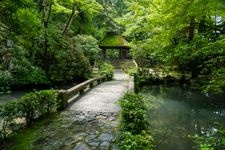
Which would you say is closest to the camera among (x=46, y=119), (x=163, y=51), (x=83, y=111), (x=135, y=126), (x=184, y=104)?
(x=135, y=126)

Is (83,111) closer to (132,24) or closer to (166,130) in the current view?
(166,130)

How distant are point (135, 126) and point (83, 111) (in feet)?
11.6

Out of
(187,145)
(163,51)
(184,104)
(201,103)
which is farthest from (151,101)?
(187,145)

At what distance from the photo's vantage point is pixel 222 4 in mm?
6367

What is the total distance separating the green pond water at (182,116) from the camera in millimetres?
8445

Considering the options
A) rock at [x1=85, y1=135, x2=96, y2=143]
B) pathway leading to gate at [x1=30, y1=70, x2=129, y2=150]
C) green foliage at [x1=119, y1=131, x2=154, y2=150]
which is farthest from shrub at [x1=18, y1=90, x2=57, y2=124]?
green foliage at [x1=119, y1=131, x2=154, y2=150]

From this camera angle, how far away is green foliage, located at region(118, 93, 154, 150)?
4689mm

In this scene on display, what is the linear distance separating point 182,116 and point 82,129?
6.06m

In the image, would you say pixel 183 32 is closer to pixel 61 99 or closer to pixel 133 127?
pixel 61 99

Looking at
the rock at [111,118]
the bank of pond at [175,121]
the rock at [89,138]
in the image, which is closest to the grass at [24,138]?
the bank of pond at [175,121]

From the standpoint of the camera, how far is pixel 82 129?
→ 681 centimetres

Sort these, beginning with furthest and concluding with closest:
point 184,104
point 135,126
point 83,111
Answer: point 184,104, point 83,111, point 135,126

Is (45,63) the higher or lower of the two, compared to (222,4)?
lower

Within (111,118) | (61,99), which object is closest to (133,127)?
(111,118)
